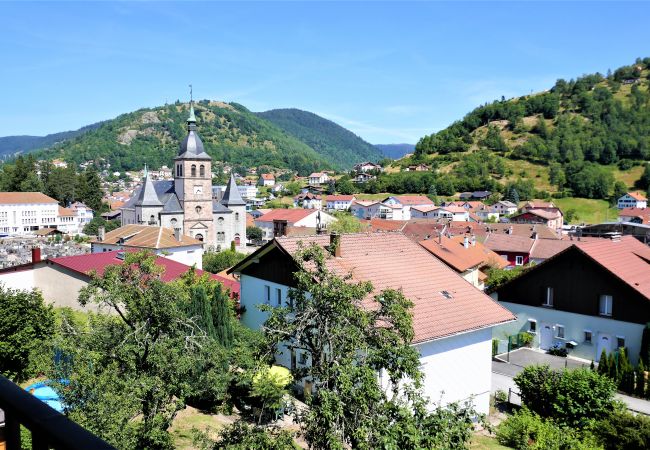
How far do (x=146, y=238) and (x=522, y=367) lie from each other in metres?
32.8

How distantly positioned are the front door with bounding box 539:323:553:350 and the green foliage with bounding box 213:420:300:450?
2253 cm

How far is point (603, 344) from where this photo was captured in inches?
1008

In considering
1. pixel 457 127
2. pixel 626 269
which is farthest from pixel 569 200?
pixel 626 269

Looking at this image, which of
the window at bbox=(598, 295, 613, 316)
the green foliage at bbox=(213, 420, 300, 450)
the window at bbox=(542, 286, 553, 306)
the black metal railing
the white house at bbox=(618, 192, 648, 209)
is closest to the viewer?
the black metal railing

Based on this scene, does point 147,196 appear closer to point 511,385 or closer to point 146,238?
point 146,238

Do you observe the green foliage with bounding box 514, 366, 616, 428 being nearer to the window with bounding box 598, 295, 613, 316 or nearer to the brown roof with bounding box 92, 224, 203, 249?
the window with bounding box 598, 295, 613, 316

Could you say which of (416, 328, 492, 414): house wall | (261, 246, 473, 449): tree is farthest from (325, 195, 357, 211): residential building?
(261, 246, 473, 449): tree

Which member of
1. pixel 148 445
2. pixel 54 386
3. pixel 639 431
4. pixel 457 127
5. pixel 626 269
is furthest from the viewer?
pixel 457 127

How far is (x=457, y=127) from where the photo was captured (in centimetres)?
19225

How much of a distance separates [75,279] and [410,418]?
24232 mm

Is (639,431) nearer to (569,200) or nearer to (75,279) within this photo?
(75,279)

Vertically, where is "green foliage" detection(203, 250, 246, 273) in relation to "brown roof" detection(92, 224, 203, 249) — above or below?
below

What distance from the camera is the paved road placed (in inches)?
830

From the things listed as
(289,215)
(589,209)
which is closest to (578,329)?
(289,215)
